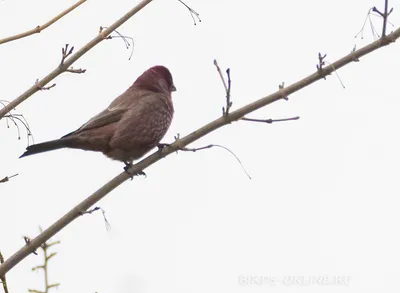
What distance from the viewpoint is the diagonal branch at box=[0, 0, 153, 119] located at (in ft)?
12.0

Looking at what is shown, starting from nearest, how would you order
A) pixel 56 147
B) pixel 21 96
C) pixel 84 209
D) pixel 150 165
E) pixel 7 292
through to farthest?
pixel 7 292 < pixel 21 96 < pixel 84 209 < pixel 150 165 < pixel 56 147

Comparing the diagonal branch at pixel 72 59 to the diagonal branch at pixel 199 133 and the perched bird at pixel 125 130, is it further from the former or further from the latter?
the perched bird at pixel 125 130

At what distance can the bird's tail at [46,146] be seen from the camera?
5956 mm

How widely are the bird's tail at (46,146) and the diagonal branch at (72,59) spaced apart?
6.52 feet

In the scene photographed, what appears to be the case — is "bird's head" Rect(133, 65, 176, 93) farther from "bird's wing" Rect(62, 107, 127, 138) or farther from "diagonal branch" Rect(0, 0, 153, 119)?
"diagonal branch" Rect(0, 0, 153, 119)

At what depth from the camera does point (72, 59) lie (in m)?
3.92

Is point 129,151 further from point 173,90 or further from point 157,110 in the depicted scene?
point 173,90

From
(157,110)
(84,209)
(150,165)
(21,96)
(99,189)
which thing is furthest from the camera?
(157,110)

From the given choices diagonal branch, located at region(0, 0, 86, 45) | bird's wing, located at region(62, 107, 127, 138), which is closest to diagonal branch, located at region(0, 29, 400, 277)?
diagonal branch, located at region(0, 0, 86, 45)

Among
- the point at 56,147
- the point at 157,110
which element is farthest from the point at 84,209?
the point at 157,110

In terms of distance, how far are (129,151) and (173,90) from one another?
1.51 m

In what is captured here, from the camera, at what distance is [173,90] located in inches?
322


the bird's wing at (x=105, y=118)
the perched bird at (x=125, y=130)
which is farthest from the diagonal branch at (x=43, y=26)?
the bird's wing at (x=105, y=118)

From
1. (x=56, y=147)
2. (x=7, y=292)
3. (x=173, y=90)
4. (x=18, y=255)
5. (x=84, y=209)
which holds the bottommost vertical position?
(x=7, y=292)
